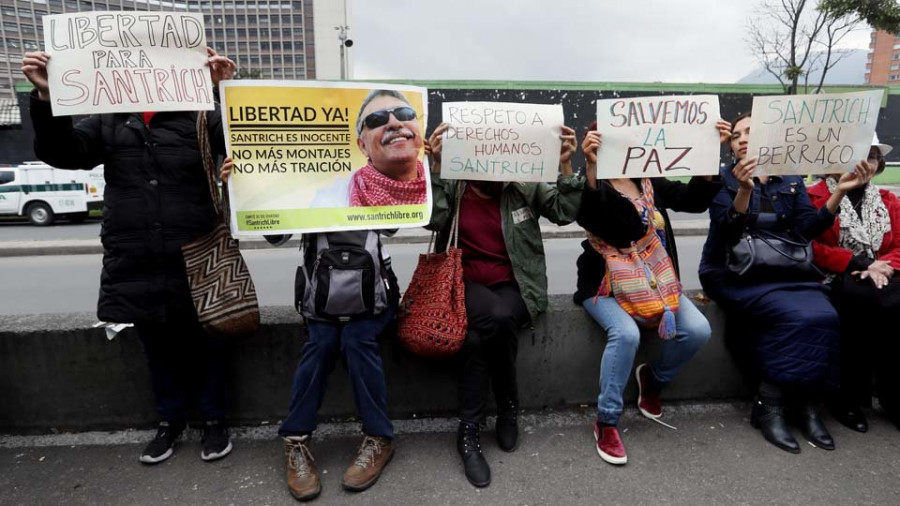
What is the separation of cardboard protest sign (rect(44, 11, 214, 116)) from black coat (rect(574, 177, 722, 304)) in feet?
6.51

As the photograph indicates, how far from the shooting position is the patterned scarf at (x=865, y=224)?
3129 mm

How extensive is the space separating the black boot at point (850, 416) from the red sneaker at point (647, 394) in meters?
0.97

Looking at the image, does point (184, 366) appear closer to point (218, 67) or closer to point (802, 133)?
point (218, 67)

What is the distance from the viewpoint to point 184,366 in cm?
284

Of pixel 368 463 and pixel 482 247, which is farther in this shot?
pixel 482 247

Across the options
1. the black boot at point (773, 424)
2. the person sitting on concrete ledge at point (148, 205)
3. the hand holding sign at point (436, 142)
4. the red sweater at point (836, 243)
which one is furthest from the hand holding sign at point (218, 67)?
the red sweater at point (836, 243)

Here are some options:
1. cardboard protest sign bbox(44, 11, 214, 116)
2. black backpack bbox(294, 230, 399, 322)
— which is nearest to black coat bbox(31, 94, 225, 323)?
cardboard protest sign bbox(44, 11, 214, 116)

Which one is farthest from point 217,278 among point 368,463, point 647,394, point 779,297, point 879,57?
point 879,57

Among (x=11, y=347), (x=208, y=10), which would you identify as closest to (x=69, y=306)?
(x=11, y=347)

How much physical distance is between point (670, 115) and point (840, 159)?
1.00m

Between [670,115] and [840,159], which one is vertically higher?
[670,115]

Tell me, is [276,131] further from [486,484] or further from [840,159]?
[840,159]

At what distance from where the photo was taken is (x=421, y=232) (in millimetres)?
11117

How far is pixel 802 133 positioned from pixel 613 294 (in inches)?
52.7
